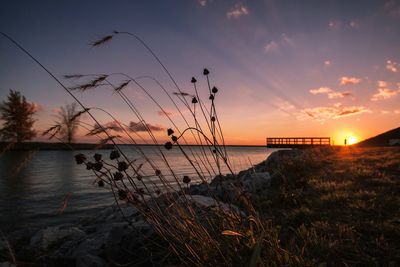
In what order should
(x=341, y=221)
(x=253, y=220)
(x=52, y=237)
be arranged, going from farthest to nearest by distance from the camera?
1. (x=52, y=237)
2. (x=341, y=221)
3. (x=253, y=220)

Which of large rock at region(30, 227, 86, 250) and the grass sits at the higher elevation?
the grass

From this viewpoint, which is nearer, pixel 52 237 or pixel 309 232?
pixel 309 232

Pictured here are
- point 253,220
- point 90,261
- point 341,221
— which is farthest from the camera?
point 341,221

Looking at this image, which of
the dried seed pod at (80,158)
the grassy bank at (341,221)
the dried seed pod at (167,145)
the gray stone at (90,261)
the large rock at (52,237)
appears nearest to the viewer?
the dried seed pod at (80,158)

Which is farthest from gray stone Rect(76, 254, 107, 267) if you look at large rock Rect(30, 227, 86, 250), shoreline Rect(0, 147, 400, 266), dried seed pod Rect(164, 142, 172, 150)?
dried seed pod Rect(164, 142, 172, 150)

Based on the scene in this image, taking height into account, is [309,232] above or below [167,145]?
below

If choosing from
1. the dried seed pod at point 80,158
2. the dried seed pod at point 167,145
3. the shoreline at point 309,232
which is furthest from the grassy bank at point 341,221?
the dried seed pod at point 80,158

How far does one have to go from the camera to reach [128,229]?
3967 millimetres

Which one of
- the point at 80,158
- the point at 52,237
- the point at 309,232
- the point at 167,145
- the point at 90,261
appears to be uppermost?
the point at 167,145

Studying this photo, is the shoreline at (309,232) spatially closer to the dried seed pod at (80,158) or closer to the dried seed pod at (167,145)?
the dried seed pod at (167,145)

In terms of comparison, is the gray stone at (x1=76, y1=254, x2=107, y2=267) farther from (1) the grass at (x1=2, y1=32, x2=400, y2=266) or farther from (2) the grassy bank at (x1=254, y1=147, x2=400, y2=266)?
(2) the grassy bank at (x1=254, y1=147, x2=400, y2=266)

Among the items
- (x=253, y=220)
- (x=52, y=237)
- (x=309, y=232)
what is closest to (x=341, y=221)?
(x=309, y=232)

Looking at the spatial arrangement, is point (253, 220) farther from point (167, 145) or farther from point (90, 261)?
point (90, 261)

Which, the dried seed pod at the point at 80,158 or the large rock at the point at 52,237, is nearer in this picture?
the dried seed pod at the point at 80,158
